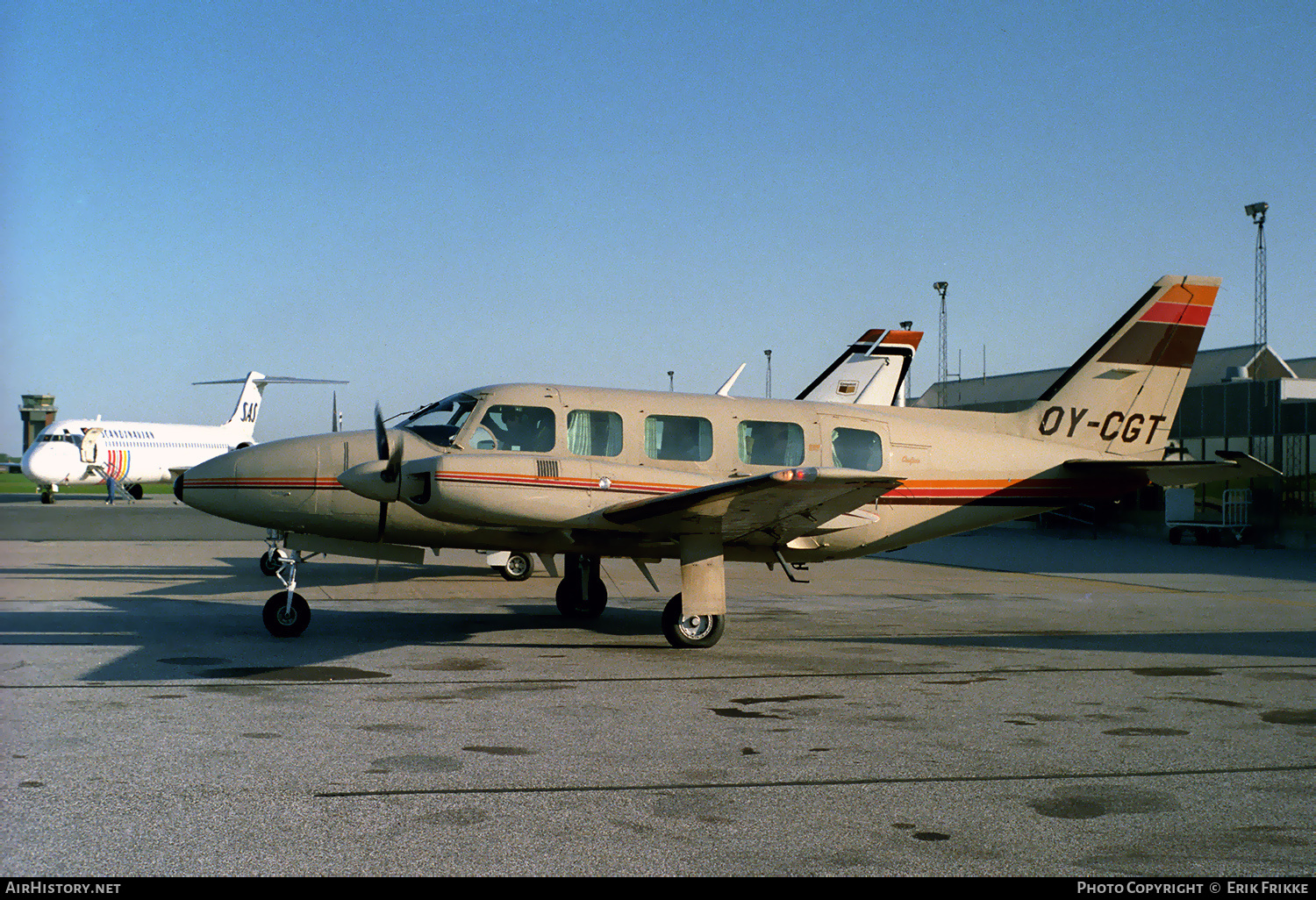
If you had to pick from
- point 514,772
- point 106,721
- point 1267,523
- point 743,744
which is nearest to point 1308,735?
point 743,744

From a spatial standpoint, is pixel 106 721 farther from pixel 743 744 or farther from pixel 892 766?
pixel 892 766

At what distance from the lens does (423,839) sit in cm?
497

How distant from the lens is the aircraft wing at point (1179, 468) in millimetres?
12562

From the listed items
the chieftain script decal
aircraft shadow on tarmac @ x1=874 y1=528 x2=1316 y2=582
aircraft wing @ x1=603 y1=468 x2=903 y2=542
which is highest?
the chieftain script decal

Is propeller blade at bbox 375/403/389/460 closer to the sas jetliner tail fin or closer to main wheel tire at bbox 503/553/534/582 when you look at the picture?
main wheel tire at bbox 503/553/534/582

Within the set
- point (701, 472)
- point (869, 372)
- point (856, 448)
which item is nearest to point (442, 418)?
point (701, 472)

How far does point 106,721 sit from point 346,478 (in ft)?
12.9

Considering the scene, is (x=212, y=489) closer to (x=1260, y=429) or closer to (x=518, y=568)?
(x=518, y=568)

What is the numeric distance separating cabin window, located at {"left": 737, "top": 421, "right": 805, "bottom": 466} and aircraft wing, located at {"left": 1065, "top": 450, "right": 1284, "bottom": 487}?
142 inches

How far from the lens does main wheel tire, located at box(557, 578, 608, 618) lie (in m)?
13.8

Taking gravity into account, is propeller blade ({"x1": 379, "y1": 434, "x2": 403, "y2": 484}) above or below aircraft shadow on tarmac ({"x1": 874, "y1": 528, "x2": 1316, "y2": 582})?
above

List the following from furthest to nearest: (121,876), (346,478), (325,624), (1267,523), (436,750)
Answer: (1267,523) < (325,624) < (346,478) < (436,750) < (121,876)

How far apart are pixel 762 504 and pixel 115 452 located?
41882mm

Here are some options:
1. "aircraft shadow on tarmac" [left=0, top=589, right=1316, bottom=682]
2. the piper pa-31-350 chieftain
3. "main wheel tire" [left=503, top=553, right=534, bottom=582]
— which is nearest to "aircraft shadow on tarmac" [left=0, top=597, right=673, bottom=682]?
"aircraft shadow on tarmac" [left=0, top=589, right=1316, bottom=682]
